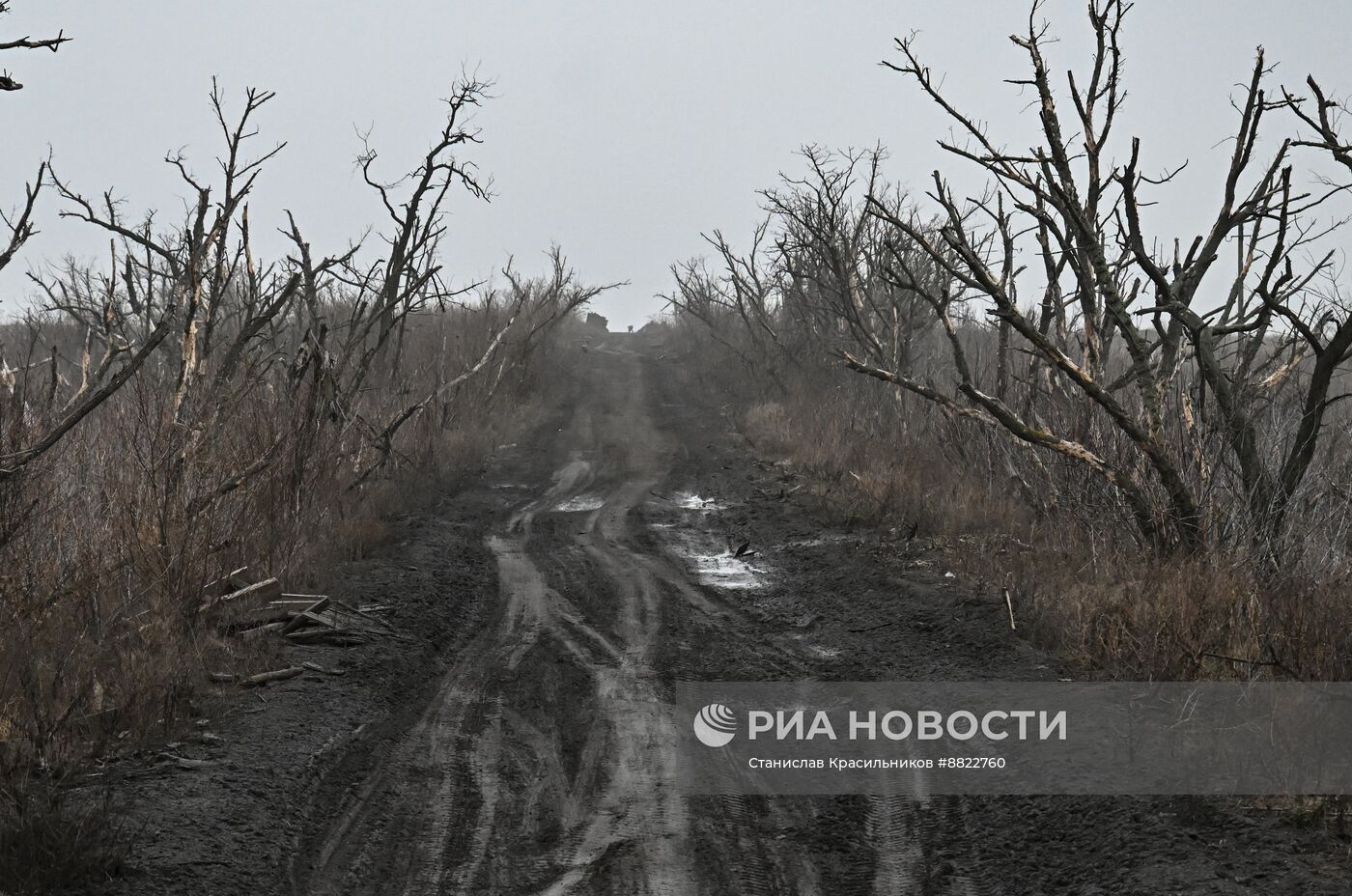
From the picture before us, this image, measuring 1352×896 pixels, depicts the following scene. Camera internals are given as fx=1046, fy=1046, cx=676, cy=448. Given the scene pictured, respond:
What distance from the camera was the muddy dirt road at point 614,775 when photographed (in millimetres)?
4348

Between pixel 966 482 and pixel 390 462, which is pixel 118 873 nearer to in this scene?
pixel 966 482

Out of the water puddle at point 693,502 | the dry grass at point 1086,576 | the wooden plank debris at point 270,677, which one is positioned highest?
the water puddle at point 693,502

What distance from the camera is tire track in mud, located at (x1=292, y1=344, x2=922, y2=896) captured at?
174 inches

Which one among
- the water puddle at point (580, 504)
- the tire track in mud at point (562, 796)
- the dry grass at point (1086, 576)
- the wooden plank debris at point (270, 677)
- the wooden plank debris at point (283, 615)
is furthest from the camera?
the water puddle at point (580, 504)

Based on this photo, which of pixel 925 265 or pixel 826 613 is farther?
pixel 925 265

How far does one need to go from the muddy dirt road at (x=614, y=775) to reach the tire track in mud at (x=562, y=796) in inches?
0.6

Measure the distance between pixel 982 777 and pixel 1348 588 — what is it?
2409mm

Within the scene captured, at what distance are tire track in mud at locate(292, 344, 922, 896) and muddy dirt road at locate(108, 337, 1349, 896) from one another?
16 mm

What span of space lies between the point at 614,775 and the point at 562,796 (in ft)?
1.22

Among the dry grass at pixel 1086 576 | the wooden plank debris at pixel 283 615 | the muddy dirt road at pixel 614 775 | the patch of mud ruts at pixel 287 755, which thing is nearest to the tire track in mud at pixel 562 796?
the muddy dirt road at pixel 614 775

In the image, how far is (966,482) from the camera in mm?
12336

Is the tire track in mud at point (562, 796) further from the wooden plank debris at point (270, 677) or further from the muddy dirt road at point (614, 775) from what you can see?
the wooden plank debris at point (270, 677)

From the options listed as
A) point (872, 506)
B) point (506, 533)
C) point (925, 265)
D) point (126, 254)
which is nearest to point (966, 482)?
point (872, 506)

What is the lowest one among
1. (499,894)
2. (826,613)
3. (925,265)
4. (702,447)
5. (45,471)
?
(499,894)
